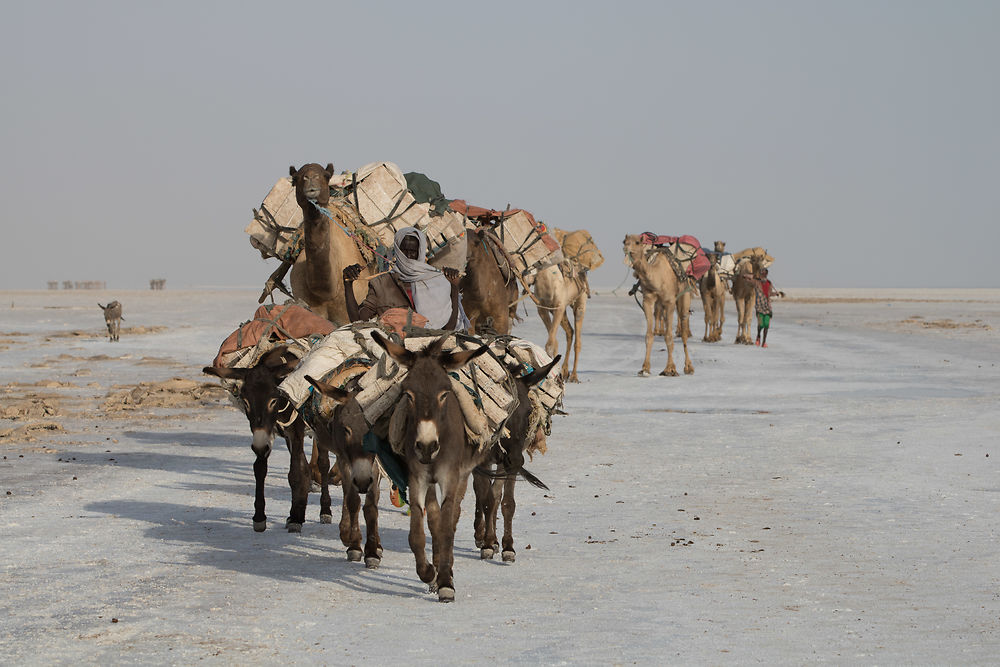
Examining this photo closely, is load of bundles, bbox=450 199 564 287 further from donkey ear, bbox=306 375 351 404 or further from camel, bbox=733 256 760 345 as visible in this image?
camel, bbox=733 256 760 345

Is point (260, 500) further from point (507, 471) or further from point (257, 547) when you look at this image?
point (507, 471)

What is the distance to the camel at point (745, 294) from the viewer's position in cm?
4025

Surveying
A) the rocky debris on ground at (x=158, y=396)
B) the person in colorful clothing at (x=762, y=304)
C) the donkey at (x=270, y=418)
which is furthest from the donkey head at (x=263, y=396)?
the person in colorful clothing at (x=762, y=304)

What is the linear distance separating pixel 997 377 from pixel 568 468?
14.6 metres

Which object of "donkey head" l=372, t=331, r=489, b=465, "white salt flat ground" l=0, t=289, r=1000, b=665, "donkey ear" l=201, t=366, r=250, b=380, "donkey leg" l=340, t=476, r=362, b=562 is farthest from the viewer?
"donkey ear" l=201, t=366, r=250, b=380

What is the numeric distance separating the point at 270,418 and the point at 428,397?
9.54 feet

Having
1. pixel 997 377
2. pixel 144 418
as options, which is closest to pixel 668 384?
pixel 997 377

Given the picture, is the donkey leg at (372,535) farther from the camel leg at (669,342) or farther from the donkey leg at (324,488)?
the camel leg at (669,342)

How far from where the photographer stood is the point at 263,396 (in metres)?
10.5

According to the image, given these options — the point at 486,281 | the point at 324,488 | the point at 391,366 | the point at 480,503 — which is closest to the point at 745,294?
the point at 486,281

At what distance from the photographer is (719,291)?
42.6 meters

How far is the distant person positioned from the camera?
420 inches

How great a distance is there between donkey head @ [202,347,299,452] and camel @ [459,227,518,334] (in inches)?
242

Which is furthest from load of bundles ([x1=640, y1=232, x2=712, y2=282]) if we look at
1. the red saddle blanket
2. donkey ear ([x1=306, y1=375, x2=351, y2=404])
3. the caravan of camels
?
donkey ear ([x1=306, y1=375, x2=351, y2=404])
